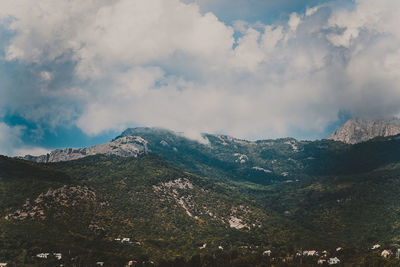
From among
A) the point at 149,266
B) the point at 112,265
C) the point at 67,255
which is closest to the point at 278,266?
the point at 149,266

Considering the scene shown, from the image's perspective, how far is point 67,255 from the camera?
648 feet

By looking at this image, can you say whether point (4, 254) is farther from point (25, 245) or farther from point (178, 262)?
point (178, 262)

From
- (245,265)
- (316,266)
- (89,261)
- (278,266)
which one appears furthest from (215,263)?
(89,261)

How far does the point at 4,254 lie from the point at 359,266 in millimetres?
199568

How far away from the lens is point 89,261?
7554 inches

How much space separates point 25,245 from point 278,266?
149449mm

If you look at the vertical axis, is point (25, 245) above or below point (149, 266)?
above

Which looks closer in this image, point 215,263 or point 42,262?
point 42,262

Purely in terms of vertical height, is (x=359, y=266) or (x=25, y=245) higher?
(x=25, y=245)

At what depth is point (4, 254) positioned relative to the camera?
187875 mm

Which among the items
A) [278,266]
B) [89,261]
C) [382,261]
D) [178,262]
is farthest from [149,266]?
[382,261]

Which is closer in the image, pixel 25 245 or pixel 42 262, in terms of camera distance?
pixel 42 262

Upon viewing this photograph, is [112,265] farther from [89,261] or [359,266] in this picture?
[359,266]

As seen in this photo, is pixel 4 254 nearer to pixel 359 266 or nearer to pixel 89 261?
pixel 89 261
